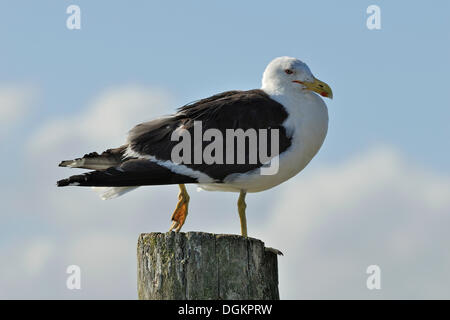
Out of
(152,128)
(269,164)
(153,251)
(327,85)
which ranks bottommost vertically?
(153,251)

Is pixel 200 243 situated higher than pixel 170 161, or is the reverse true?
pixel 170 161

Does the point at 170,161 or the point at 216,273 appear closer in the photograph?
the point at 216,273

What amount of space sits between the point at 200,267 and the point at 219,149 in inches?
77.8

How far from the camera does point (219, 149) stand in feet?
25.0

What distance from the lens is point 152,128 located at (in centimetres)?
789

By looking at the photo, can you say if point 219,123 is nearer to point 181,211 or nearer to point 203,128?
point 203,128

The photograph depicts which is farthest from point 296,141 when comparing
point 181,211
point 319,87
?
point 181,211

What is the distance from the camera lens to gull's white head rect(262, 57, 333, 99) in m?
8.15

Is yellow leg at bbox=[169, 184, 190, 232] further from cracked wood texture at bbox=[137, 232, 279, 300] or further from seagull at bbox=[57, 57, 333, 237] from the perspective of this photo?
cracked wood texture at bbox=[137, 232, 279, 300]

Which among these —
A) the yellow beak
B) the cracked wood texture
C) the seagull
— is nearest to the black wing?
the seagull

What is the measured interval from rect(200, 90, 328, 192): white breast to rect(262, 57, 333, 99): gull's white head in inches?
3.4

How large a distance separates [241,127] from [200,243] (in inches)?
79.4

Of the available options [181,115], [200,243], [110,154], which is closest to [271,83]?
[181,115]
